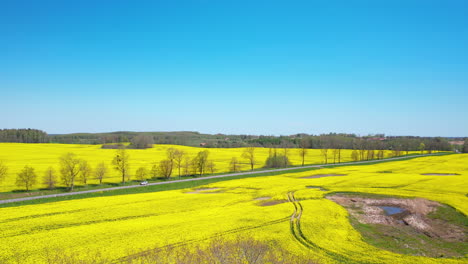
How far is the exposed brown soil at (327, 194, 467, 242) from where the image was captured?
98.1 feet

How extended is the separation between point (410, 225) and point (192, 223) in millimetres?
25784

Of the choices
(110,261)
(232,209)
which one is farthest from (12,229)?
(232,209)

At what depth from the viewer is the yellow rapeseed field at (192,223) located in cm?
2430

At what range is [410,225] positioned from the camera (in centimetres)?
3195

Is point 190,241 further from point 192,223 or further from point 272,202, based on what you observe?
point 272,202

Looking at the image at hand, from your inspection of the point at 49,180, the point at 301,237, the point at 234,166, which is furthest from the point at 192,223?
the point at 234,166

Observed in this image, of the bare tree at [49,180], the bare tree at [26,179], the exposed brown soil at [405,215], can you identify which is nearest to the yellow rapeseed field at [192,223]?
the exposed brown soil at [405,215]

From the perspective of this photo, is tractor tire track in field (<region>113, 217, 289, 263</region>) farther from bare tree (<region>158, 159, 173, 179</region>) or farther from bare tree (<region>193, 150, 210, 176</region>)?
bare tree (<region>193, 150, 210, 176</region>)

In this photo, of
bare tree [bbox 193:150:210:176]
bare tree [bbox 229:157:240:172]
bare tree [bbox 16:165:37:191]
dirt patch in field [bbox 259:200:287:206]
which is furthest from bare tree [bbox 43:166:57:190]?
bare tree [bbox 229:157:240:172]

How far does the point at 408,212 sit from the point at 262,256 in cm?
2791

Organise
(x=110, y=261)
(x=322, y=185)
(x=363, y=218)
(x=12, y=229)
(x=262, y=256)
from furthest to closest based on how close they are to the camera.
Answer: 1. (x=322, y=185)
2. (x=363, y=218)
3. (x=12, y=229)
4. (x=110, y=261)
5. (x=262, y=256)

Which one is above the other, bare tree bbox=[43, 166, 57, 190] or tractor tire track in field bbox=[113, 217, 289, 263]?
bare tree bbox=[43, 166, 57, 190]

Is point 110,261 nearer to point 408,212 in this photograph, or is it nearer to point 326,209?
point 326,209

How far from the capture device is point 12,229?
31094mm
